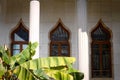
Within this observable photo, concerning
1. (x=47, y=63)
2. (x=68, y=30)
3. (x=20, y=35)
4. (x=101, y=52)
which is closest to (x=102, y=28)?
(x=101, y=52)

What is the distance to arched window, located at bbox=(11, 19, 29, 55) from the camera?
1409cm

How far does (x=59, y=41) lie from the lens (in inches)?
554

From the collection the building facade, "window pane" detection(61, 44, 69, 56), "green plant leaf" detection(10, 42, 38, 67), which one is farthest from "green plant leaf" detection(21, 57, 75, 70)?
"window pane" detection(61, 44, 69, 56)

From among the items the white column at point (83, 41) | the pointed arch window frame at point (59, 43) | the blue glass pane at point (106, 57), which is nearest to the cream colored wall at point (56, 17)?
the pointed arch window frame at point (59, 43)

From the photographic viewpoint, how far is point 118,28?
554 inches

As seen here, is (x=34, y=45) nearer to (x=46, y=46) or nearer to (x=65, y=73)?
(x=65, y=73)

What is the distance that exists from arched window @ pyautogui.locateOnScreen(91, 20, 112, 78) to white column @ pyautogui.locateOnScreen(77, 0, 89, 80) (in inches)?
82.7

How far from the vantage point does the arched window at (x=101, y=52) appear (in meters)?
13.9

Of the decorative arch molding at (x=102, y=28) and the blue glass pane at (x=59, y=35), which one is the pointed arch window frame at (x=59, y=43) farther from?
the decorative arch molding at (x=102, y=28)

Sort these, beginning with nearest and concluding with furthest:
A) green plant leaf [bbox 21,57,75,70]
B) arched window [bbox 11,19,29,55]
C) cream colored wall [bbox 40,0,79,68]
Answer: green plant leaf [bbox 21,57,75,70], cream colored wall [bbox 40,0,79,68], arched window [bbox 11,19,29,55]

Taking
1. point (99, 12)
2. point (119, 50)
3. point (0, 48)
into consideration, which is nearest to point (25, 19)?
point (99, 12)

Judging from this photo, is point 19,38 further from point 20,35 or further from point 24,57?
point 24,57

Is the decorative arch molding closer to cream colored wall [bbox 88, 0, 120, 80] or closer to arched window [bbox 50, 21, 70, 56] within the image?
cream colored wall [bbox 88, 0, 120, 80]

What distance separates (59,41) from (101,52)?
184 cm
